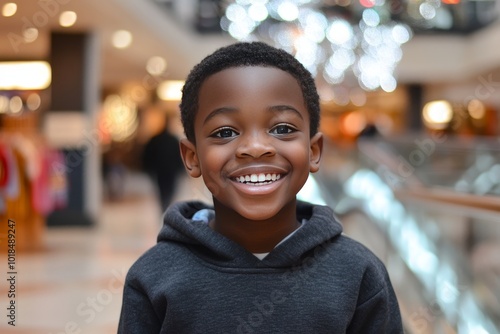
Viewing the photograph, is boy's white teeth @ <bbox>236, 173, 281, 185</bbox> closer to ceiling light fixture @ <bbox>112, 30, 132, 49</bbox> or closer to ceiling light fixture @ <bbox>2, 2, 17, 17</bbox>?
ceiling light fixture @ <bbox>2, 2, 17, 17</bbox>

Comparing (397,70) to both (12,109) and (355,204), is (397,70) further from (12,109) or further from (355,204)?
(355,204)

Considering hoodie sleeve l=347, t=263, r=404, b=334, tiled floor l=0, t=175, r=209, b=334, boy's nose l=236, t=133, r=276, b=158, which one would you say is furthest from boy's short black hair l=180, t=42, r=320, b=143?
tiled floor l=0, t=175, r=209, b=334

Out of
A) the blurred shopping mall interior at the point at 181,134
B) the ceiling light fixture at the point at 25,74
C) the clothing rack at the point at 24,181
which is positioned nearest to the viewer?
the blurred shopping mall interior at the point at 181,134

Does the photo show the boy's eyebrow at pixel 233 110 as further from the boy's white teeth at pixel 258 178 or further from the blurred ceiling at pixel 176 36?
the blurred ceiling at pixel 176 36

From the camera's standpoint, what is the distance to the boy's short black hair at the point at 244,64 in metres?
1.70

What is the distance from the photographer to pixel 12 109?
16.6m

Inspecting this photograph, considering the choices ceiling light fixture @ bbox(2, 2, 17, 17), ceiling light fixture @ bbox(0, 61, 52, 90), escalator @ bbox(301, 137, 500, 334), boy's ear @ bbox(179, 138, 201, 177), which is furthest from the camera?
ceiling light fixture @ bbox(0, 61, 52, 90)

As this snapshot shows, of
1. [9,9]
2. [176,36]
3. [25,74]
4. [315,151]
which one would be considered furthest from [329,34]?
[315,151]

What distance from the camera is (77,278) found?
288 inches

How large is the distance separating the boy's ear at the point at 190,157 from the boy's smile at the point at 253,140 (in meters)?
0.07

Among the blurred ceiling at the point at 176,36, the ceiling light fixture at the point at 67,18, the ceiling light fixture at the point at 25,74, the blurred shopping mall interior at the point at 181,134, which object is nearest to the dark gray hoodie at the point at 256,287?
the blurred shopping mall interior at the point at 181,134

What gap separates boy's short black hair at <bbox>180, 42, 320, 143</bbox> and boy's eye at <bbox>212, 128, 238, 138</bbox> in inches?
3.8

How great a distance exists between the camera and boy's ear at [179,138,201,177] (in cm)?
177

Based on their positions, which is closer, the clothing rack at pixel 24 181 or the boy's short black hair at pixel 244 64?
the boy's short black hair at pixel 244 64
